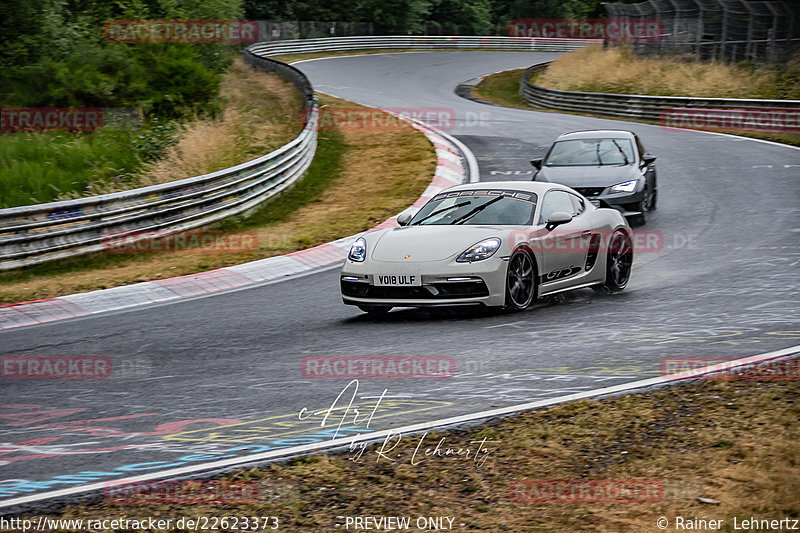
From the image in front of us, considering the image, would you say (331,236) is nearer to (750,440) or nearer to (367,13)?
(750,440)

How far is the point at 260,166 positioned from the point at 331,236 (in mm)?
3627

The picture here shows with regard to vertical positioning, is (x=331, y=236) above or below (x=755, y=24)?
below

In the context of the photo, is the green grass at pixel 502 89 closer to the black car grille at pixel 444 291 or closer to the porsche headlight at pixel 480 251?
the porsche headlight at pixel 480 251

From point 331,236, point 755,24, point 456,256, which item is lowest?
point 331,236

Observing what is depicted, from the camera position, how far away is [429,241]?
9.59 m

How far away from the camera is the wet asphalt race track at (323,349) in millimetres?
6051

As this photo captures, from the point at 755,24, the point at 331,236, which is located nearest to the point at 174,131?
the point at 331,236

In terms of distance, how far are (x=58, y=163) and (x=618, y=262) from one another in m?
14.9

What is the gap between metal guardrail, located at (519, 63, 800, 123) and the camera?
95.2ft

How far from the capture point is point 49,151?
22359mm

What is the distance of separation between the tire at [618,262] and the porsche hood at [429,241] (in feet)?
5.66

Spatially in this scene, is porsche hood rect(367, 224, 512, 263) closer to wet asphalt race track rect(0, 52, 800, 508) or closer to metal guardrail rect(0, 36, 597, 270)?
wet asphalt race track rect(0, 52, 800, 508)
